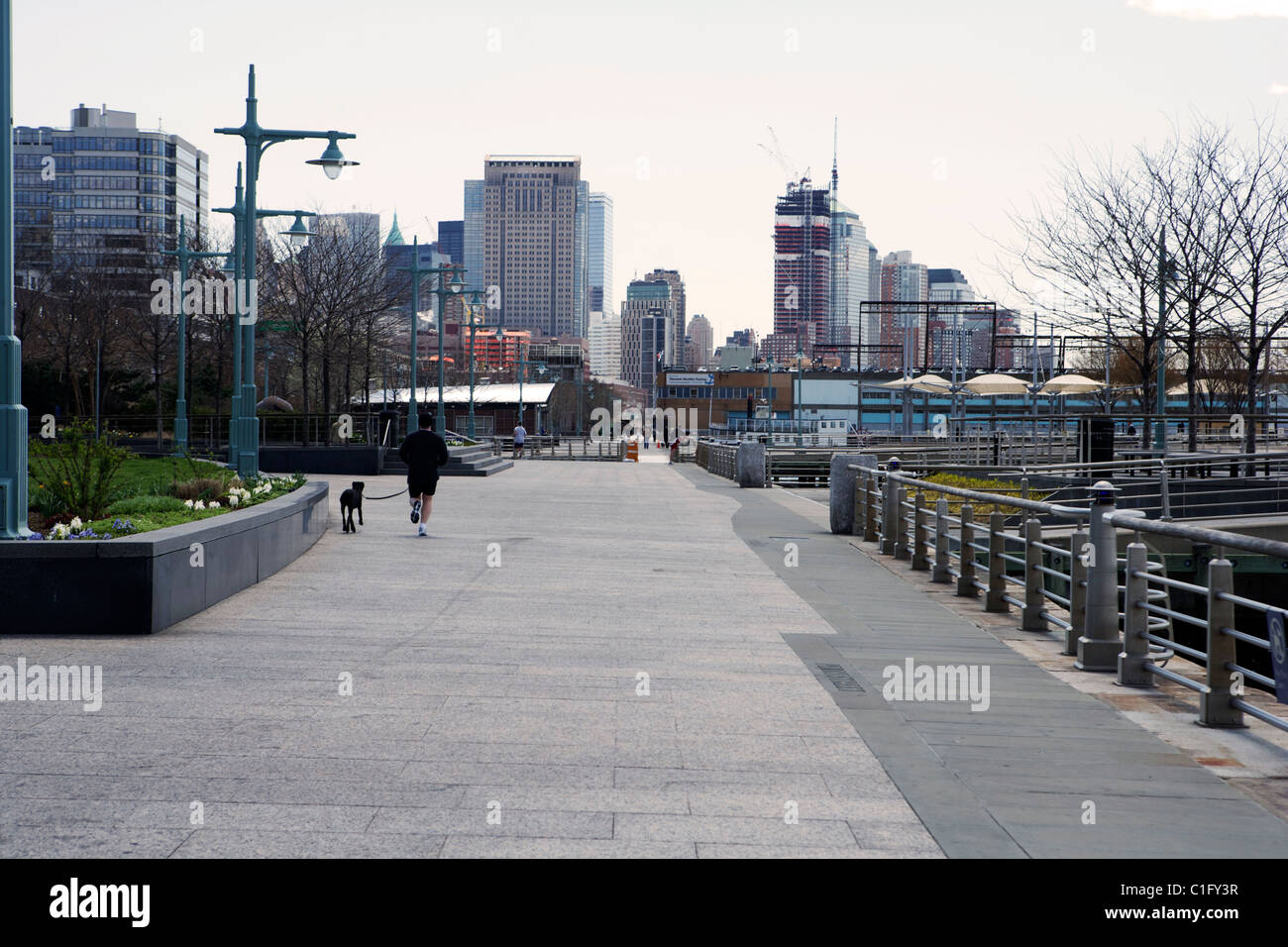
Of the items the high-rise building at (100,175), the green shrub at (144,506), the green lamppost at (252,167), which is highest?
the high-rise building at (100,175)

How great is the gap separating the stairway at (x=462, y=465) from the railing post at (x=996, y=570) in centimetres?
2472

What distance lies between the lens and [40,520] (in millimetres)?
12203

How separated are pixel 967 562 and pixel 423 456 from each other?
27.5 ft

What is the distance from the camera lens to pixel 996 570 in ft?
40.1

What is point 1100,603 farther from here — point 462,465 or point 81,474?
point 462,465

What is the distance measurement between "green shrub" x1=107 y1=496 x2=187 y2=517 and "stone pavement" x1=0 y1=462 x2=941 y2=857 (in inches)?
56.9

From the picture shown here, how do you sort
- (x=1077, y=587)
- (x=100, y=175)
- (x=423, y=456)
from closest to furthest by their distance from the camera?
1. (x=1077, y=587)
2. (x=423, y=456)
3. (x=100, y=175)

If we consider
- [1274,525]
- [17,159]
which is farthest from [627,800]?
[17,159]

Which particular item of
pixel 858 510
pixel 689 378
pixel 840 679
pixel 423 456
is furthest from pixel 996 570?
pixel 689 378

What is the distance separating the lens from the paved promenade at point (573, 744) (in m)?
4.98

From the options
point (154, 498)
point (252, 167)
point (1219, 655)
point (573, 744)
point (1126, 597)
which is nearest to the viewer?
point (573, 744)

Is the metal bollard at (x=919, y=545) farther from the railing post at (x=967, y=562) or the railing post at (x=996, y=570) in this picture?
the railing post at (x=996, y=570)

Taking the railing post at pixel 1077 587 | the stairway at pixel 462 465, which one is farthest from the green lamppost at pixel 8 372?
the stairway at pixel 462 465

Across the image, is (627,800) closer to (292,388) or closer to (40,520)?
(40,520)
